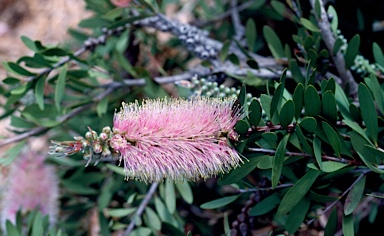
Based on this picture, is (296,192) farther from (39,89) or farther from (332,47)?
(39,89)

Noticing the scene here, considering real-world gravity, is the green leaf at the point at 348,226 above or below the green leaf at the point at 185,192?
below

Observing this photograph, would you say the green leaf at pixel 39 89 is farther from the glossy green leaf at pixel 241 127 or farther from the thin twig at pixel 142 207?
the glossy green leaf at pixel 241 127

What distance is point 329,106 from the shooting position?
649 mm

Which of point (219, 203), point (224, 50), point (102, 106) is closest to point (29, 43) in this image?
point (102, 106)

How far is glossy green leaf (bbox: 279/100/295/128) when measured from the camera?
2.04 feet

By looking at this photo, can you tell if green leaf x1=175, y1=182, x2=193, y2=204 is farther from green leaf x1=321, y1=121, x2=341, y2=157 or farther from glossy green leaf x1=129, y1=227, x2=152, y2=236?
green leaf x1=321, y1=121, x2=341, y2=157

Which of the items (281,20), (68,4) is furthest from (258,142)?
(68,4)

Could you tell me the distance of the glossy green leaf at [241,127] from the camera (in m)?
0.61

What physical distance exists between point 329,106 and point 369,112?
6 centimetres

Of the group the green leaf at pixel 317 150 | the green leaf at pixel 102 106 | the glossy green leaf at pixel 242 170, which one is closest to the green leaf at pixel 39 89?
the green leaf at pixel 102 106

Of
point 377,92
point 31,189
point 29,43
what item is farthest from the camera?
point 31,189

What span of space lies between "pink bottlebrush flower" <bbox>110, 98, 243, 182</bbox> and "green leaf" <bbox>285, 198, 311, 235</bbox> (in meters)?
0.17

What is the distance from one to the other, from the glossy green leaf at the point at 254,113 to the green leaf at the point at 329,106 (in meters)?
0.10

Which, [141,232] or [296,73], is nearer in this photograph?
[296,73]
